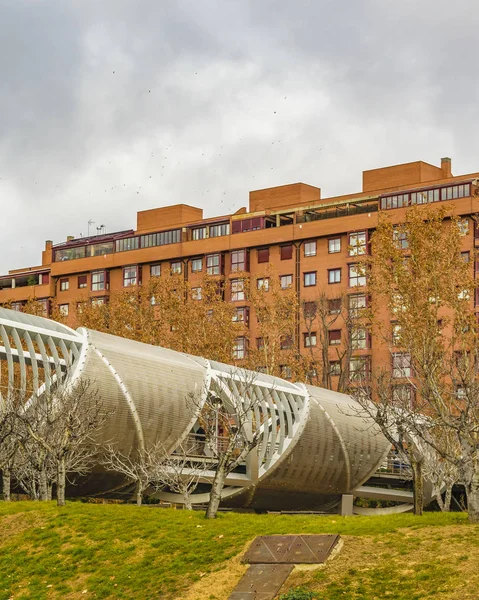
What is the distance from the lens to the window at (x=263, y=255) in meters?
110

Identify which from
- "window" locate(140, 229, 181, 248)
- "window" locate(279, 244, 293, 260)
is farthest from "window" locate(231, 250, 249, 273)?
"window" locate(140, 229, 181, 248)

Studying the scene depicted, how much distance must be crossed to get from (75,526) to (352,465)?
1191 inches

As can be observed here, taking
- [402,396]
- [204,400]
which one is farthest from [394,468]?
[204,400]

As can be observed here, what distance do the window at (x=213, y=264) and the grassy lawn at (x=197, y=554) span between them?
2958 inches

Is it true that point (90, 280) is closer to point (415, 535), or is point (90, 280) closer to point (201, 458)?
point (201, 458)

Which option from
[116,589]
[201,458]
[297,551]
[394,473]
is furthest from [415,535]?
[394,473]

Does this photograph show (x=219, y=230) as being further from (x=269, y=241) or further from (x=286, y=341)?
(x=286, y=341)

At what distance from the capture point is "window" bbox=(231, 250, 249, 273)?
109625 millimetres

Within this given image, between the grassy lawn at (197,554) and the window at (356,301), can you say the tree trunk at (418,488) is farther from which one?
the window at (356,301)

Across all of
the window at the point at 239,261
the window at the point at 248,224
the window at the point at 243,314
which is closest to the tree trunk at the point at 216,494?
the window at the point at 243,314

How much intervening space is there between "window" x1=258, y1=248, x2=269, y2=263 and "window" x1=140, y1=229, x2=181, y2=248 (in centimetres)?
954

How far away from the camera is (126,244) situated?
11944cm

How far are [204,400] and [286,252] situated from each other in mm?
59382

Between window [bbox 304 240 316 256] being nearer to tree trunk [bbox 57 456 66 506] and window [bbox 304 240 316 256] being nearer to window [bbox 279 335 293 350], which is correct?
window [bbox 279 335 293 350]
